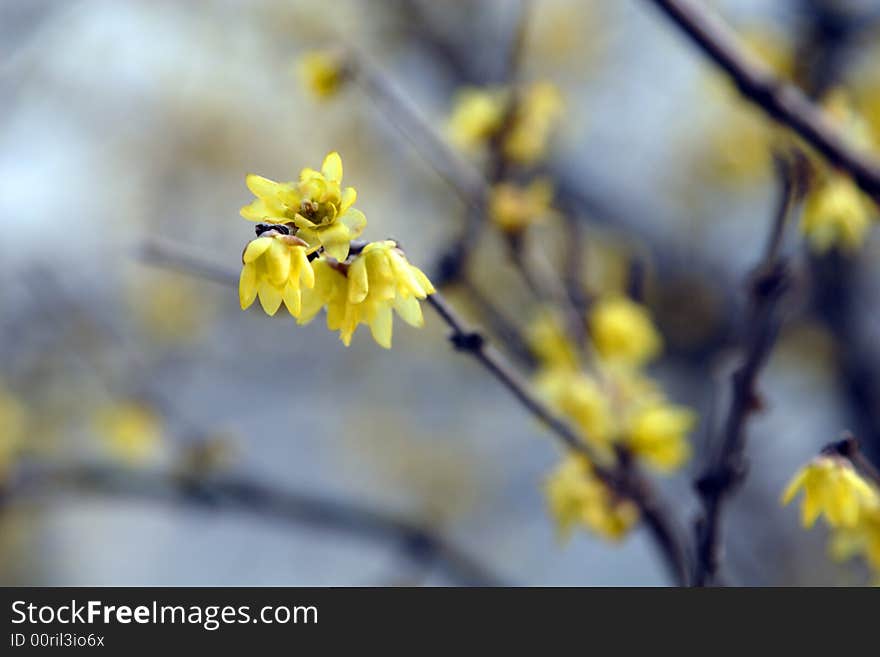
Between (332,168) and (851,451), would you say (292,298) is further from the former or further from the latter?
(851,451)

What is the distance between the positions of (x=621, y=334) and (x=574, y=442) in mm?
646

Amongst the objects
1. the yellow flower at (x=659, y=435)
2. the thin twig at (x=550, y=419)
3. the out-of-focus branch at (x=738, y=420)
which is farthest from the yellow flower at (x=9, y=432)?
the out-of-focus branch at (x=738, y=420)

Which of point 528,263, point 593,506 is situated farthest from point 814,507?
point 528,263

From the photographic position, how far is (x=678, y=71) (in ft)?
12.5

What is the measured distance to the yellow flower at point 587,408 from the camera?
1.47m

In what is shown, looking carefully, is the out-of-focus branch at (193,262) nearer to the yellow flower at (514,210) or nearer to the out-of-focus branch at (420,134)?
the out-of-focus branch at (420,134)

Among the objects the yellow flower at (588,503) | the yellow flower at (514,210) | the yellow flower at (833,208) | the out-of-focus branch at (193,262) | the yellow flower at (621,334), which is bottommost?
the yellow flower at (588,503)

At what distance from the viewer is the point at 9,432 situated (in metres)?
2.99

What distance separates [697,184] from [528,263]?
9.33 feet

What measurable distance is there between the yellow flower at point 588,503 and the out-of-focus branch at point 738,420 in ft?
0.85

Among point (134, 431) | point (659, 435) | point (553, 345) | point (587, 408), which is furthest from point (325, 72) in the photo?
point (134, 431)

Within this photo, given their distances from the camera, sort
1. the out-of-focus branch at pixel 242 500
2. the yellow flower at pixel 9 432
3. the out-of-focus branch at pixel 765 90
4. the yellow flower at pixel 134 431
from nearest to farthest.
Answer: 1. the out-of-focus branch at pixel 765 90
2. the out-of-focus branch at pixel 242 500
3. the yellow flower at pixel 134 431
4. the yellow flower at pixel 9 432

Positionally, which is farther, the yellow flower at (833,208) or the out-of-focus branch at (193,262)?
the yellow flower at (833,208)
